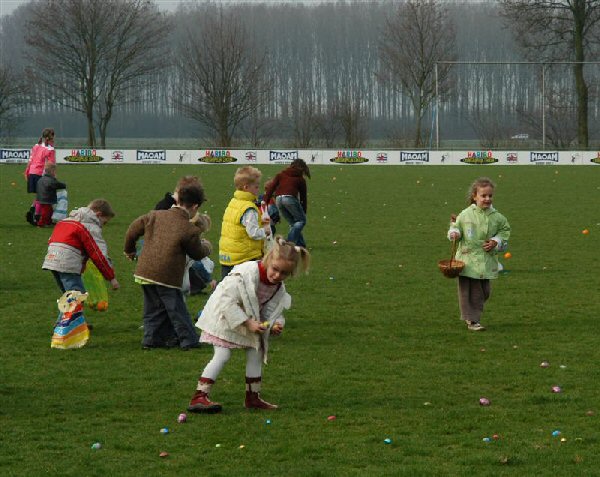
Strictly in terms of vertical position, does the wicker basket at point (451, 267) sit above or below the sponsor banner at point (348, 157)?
below

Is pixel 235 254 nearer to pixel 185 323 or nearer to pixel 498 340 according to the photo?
pixel 185 323

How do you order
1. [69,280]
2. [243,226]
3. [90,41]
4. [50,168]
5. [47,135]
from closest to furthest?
[69,280], [243,226], [50,168], [47,135], [90,41]

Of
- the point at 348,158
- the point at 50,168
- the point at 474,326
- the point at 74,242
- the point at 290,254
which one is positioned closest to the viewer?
the point at 290,254

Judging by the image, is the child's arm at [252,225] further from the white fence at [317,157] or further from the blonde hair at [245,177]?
the white fence at [317,157]

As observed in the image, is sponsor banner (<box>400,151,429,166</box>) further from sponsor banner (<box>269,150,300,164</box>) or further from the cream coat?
the cream coat

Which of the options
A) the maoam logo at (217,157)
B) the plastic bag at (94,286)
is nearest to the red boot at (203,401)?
the plastic bag at (94,286)

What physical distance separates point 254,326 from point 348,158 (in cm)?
4509

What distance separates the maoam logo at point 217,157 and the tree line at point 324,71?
1025cm

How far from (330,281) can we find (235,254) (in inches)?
156

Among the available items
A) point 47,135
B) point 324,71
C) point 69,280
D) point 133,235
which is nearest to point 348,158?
point 47,135

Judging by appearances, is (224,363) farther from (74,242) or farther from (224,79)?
(224,79)

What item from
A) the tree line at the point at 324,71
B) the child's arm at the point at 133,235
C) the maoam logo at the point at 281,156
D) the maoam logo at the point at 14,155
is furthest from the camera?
the tree line at the point at 324,71

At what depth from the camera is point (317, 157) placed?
53156 millimetres

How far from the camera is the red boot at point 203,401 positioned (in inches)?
322
